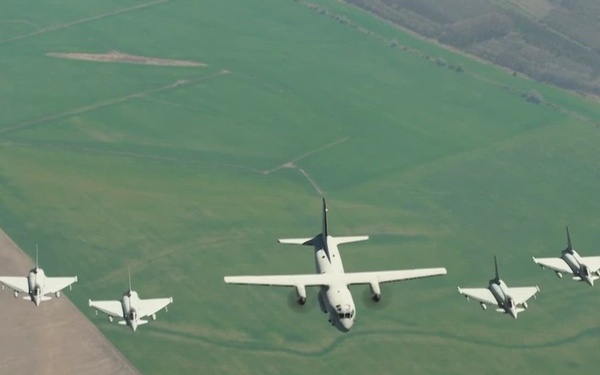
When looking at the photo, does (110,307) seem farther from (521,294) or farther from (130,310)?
(521,294)

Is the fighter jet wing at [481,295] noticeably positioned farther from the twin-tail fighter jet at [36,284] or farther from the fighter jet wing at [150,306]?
the twin-tail fighter jet at [36,284]

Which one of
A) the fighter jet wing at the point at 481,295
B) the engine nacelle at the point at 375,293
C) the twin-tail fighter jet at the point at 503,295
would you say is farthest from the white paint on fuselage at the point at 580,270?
the engine nacelle at the point at 375,293

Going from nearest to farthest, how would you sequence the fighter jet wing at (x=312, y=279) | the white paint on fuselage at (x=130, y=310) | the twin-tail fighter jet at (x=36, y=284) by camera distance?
the fighter jet wing at (x=312, y=279), the white paint on fuselage at (x=130, y=310), the twin-tail fighter jet at (x=36, y=284)

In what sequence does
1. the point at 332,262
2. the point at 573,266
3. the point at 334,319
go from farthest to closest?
1. the point at 573,266
2. the point at 332,262
3. the point at 334,319

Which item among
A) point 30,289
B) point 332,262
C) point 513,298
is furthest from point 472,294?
point 30,289

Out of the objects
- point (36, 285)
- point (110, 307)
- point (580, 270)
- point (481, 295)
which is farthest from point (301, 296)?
point (580, 270)

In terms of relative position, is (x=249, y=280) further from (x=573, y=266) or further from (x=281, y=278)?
(x=573, y=266)

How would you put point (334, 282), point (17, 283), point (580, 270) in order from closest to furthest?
point (334, 282), point (17, 283), point (580, 270)

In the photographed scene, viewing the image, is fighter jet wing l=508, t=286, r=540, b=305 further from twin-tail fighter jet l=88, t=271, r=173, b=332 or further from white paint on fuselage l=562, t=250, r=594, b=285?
twin-tail fighter jet l=88, t=271, r=173, b=332
